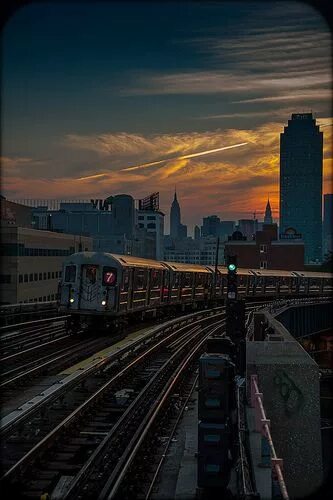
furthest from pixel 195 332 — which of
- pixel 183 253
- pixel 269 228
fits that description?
pixel 183 253

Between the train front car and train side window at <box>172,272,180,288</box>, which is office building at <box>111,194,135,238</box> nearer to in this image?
train side window at <box>172,272,180,288</box>

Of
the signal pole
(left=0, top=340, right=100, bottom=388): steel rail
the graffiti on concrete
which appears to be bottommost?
(left=0, top=340, right=100, bottom=388): steel rail

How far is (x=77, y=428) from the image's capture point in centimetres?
871

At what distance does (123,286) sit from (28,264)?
2337cm

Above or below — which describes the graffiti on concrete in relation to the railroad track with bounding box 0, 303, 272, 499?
above

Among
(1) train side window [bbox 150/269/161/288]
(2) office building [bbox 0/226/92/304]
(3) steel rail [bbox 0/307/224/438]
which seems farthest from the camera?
(2) office building [bbox 0/226/92/304]

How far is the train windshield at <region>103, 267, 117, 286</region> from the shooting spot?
58.0ft

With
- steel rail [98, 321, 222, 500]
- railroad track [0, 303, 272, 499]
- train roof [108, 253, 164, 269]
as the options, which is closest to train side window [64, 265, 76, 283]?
train roof [108, 253, 164, 269]

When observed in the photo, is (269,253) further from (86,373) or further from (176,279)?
(86,373)

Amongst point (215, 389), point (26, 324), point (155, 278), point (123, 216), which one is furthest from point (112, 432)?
point (123, 216)

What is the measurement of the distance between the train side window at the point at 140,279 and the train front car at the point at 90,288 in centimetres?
185

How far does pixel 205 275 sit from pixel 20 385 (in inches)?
782

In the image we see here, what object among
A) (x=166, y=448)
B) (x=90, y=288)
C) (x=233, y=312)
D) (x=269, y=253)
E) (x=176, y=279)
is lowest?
(x=166, y=448)

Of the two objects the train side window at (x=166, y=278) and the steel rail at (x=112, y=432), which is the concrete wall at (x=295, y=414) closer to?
the steel rail at (x=112, y=432)
